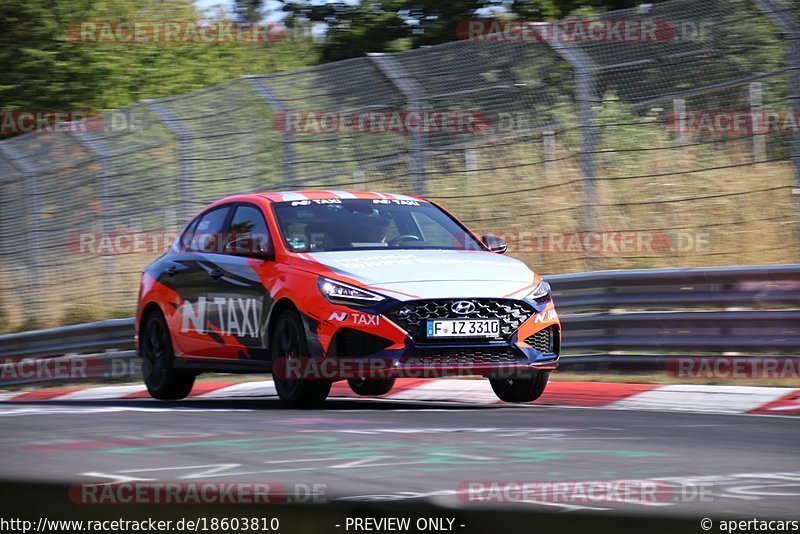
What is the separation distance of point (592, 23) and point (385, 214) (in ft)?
9.44

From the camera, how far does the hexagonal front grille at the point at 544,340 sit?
9.23 metres

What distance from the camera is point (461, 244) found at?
33.8 feet

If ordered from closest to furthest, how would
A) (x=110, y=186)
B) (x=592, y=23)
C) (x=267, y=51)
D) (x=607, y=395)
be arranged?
(x=607, y=395) < (x=592, y=23) < (x=110, y=186) < (x=267, y=51)

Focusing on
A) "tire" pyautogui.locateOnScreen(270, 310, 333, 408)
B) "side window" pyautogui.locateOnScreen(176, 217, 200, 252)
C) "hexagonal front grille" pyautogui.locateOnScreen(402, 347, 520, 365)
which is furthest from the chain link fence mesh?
"tire" pyautogui.locateOnScreen(270, 310, 333, 408)

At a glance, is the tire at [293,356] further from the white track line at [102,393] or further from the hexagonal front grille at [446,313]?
the white track line at [102,393]

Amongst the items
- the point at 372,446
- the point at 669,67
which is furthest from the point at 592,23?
the point at 372,446

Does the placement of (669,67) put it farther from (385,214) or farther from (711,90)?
(385,214)

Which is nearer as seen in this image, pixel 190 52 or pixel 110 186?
pixel 110 186

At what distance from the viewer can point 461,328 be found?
8.88 metres

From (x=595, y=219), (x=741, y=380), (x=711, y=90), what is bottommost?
(x=741, y=380)

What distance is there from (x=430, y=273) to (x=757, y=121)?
409 centimetres

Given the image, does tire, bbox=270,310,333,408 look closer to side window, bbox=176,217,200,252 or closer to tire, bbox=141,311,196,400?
tire, bbox=141,311,196,400

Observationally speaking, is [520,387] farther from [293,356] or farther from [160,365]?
[160,365]

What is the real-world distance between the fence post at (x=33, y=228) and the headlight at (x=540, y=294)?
10.9 meters
